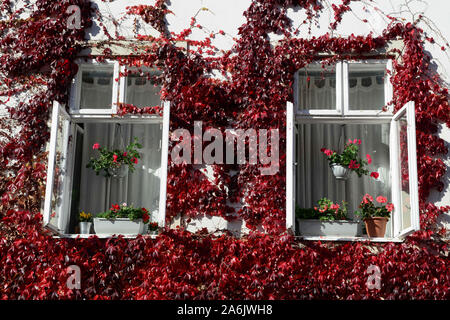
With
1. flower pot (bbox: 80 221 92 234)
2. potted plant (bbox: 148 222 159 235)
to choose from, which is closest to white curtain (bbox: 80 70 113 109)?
flower pot (bbox: 80 221 92 234)

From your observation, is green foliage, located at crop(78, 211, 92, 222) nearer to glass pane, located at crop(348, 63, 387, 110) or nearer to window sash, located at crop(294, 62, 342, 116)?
window sash, located at crop(294, 62, 342, 116)

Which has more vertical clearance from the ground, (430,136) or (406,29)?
(406,29)

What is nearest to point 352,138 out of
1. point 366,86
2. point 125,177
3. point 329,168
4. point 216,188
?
point 329,168

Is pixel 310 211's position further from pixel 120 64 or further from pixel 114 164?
pixel 120 64

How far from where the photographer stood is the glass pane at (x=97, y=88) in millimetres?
6551

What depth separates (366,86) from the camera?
21.5 ft

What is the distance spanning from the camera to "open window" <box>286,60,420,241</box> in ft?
19.7

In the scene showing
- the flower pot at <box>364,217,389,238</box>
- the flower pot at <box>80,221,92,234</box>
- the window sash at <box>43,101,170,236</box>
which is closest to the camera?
the window sash at <box>43,101,170,236</box>

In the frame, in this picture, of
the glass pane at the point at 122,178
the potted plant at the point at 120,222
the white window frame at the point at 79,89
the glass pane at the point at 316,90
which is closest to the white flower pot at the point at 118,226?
the potted plant at the point at 120,222

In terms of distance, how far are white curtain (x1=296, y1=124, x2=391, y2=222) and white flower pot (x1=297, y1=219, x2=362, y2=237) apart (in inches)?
20.5

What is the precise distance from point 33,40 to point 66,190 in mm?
1557

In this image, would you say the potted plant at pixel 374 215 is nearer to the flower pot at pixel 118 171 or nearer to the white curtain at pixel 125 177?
the white curtain at pixel 125 177
